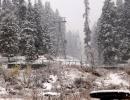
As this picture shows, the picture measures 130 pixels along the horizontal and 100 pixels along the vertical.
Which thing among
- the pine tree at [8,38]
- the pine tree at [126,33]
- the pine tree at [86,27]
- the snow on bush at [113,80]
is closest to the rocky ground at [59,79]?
the snow on bush at [113,80]

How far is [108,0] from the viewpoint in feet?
191

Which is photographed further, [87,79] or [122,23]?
[122,23]

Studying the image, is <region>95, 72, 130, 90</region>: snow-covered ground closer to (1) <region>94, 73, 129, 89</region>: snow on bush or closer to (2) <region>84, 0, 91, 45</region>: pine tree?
(1) <region>94, 73, 129, 89</region>: snow on bush

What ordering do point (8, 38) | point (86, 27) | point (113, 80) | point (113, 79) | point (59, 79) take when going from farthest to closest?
point (86, 27), point (8, 38), point (113, 79), point (113, 80), point (59, 79)

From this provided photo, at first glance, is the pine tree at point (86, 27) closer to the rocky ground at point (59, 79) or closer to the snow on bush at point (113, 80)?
the rocky ground at point (59, 79)

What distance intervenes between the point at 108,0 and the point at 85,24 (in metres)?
15.8

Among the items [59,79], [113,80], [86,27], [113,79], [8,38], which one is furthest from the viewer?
[86,27]

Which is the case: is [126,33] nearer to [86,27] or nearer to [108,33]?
[108,33]

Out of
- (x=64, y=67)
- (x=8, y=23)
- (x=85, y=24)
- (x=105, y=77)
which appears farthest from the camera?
(x=85, y=24)

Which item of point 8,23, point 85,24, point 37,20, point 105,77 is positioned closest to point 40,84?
point 105,77

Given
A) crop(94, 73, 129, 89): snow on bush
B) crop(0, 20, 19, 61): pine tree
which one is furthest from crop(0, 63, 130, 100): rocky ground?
crop(0, 20, 19, 61): pine tree

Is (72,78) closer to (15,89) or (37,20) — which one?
(15,89)

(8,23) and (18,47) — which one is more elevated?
(8,23)

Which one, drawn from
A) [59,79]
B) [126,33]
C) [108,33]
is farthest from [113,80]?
[126,33]
